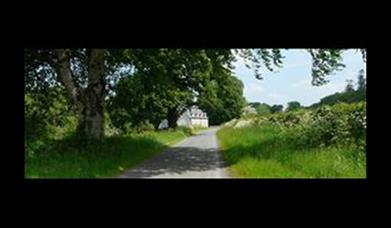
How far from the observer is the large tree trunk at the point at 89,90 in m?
9.84

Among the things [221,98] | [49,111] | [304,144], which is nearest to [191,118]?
[221,98]

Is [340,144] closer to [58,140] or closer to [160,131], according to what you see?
[58,140]

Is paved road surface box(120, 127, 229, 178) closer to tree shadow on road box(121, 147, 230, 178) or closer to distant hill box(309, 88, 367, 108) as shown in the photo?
tree shadow on road box(121, 147, 230, 178)

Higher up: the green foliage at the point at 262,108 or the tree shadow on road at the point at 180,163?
the green foliage at the point at 262,108

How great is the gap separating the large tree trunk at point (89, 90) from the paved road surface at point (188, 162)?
1.31 m

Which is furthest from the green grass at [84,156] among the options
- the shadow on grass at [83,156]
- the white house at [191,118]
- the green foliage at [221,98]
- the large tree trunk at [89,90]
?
the white house at [191,118]

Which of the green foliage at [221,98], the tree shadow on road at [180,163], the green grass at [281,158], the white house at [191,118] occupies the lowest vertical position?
the tree shadow on road at [180,163]

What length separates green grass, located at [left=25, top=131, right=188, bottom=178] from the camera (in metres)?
7.77

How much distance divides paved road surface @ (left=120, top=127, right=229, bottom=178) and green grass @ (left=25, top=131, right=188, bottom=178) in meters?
0.24

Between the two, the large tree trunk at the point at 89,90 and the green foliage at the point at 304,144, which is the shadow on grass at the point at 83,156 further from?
the green foliage at the point at 304,144

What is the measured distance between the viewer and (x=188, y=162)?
980 cm

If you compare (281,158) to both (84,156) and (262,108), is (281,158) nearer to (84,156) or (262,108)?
(262,108)
